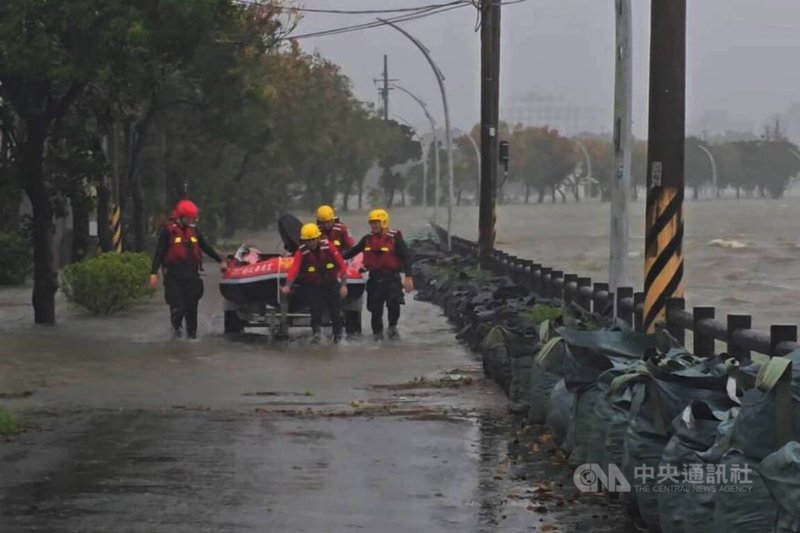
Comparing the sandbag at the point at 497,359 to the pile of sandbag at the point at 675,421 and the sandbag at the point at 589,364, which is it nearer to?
the pile of sandbag at the point at 675,421

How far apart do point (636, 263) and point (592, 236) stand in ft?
110

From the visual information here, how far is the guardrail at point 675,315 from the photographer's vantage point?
406 inches

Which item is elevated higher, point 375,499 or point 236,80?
point 236,80

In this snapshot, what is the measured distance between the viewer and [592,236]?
96562 mm

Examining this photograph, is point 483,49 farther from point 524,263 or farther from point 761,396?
point 761,396

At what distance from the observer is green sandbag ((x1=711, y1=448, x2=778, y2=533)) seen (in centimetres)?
652

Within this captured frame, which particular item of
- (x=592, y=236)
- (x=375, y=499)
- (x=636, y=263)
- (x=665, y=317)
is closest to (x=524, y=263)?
(x=665, y=317)

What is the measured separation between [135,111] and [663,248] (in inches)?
858

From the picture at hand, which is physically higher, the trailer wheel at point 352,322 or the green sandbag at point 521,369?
the green sandbag at point 521,369

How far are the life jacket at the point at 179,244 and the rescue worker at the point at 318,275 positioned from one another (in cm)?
131

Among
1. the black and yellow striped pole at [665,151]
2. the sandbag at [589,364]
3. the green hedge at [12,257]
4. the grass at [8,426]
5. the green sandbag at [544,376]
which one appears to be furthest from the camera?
the green hedge at [12,257]

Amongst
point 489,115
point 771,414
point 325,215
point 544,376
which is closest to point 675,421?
point 771,414

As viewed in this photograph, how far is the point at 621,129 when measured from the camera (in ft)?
53.2

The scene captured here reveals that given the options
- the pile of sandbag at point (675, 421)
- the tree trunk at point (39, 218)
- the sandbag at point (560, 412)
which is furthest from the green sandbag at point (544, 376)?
the tree trunk at point (39, 218)
